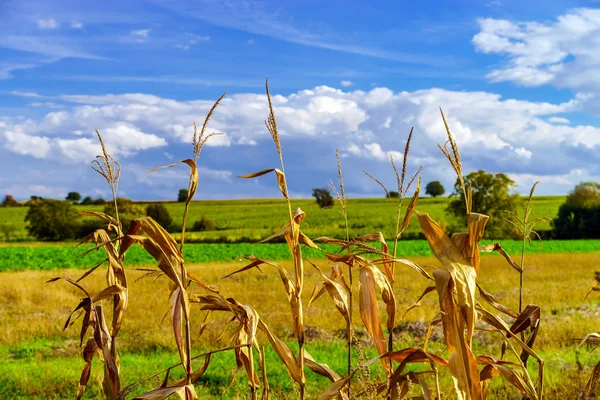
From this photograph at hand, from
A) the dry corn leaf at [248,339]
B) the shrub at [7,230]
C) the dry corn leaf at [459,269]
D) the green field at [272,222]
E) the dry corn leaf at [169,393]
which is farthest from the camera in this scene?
the shrub at [7,230]

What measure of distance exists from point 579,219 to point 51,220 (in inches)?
2178

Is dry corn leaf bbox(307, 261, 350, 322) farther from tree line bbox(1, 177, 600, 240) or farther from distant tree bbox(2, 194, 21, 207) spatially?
distant tree bbox(2, 194, 21, 207)

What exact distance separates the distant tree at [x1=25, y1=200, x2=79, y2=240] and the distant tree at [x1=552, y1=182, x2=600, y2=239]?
167 feet

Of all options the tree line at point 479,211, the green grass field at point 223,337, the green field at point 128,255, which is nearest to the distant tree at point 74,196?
the tree line at point 479,211

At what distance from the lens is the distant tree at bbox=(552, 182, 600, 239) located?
196 feet

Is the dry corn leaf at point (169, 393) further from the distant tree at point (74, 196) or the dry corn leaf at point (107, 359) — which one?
the distant tree at point (74, 196)

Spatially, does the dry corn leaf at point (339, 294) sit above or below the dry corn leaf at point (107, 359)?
above

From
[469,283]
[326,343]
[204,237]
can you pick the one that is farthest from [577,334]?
[204,237]

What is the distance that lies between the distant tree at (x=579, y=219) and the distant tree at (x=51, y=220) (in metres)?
51.0

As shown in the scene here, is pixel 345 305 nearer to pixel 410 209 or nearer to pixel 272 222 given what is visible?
pixel 410 209

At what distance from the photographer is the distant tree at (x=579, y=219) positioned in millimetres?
59844

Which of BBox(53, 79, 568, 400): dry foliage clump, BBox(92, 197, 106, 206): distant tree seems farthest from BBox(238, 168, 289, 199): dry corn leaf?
BBox(92, 197, 106, 206): distant tree

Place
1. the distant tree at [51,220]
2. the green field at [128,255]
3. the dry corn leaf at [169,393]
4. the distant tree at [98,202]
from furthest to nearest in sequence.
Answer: the distant tree at [98,202] → the distant tree at [51,220] → the green field at [128,255] → the dry corn leaf at [169,393]

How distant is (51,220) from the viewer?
57156 mm
